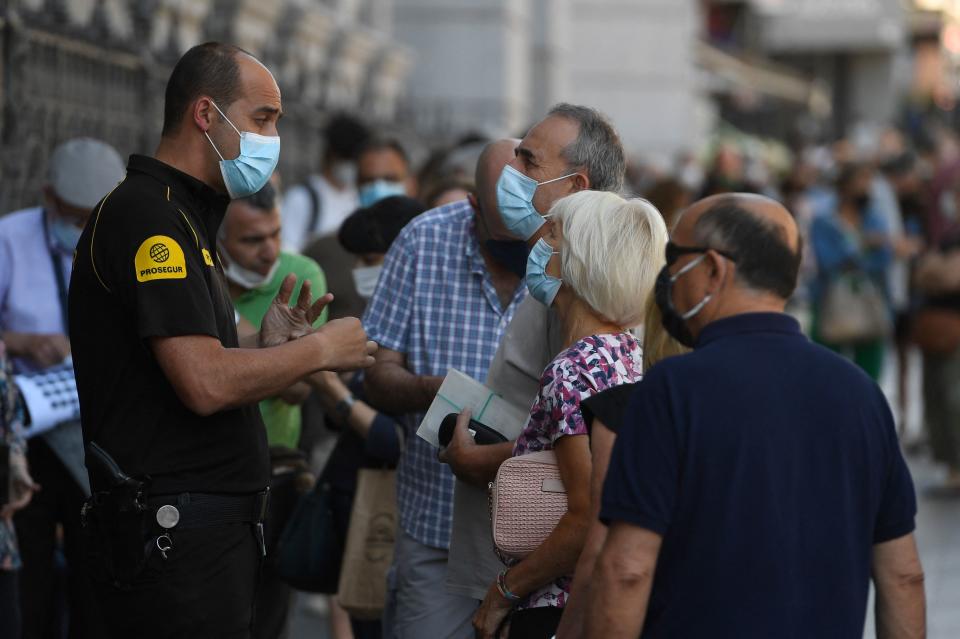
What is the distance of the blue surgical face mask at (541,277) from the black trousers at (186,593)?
94cm

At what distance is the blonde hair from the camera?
3703 mm

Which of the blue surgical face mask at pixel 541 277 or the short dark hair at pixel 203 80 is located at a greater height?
the short dark hair at pixel 203 80

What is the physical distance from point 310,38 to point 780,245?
1143 cm

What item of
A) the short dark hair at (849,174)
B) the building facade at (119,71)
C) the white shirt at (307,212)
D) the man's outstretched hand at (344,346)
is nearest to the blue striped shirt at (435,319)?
the man's outstretched hand at (344,346)

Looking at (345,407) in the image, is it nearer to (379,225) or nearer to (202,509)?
(379,225)

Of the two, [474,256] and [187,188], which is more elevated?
[187,188]

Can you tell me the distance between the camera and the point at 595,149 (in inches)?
171

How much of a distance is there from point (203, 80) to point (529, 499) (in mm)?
1321

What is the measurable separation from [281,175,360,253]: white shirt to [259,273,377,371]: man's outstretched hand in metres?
4.77

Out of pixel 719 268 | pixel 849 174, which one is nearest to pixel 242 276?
pixel 719 268

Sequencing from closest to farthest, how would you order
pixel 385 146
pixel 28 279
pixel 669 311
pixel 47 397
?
pixel 669 311 → pixel 47 397 → pixel 28 279 → pixel 385 146

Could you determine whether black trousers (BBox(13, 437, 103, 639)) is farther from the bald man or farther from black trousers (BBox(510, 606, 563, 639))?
black trousers (BBox(510, 606, 563, 639))

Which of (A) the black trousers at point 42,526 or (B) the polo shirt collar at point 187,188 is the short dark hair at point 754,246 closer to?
(B) the polo shirt collar at point 187,188

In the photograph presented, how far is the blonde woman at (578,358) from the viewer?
360 centimetres
